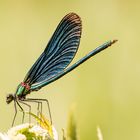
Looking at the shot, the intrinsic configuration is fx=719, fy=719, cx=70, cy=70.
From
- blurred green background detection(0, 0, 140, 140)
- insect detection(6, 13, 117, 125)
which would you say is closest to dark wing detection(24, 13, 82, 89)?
insect detection(6, 13, 117, 125)

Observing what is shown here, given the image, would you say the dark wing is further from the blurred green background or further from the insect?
the blurred green background

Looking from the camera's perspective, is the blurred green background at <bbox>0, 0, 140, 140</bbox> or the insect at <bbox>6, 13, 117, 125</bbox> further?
the blurred green background at <bbox>0, 0, 140, 140</bbox>

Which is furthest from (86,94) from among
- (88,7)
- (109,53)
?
(88,7)

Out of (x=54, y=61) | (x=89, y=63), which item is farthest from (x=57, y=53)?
(x=89, y=63)

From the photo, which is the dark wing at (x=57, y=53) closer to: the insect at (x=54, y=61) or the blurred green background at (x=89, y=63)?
the insect at (x=54, y=61)

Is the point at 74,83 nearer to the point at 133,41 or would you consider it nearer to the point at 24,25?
the point at 133,41

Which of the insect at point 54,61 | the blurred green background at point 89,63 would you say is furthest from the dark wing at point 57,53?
the blurred green background at point 89,63

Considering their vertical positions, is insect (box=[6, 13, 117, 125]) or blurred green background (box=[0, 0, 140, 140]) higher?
blurred green background (box=[0, 0, 140, 140])

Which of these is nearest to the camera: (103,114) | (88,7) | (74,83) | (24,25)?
(103,114)
